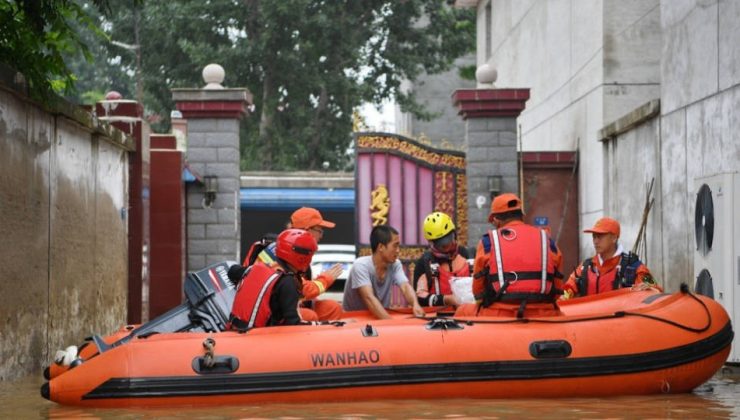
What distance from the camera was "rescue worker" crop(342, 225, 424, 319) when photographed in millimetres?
10562

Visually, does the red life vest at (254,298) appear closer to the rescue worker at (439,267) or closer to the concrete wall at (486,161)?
the rescue worker at (439,267)

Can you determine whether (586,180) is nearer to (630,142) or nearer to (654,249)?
(630,142)

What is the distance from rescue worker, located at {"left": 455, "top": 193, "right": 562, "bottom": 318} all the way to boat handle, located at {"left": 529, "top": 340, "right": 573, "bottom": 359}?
40cm

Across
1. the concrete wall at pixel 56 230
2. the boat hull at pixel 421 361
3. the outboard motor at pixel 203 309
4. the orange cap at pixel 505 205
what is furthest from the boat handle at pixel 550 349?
the concrete wall at pixel 56 230

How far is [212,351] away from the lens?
8711 mm

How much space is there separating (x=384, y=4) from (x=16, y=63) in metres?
25.0

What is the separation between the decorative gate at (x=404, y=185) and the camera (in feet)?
59.2

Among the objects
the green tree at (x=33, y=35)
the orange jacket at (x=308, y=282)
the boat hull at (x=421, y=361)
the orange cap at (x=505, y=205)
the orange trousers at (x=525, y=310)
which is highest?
the green tree at (x=33, y=35)

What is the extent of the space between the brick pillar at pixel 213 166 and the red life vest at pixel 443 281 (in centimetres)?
640

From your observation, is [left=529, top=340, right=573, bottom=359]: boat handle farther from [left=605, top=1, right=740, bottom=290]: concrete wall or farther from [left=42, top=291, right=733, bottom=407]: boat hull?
[left=605, top=1, right=740, bottom=290]: concrete wall

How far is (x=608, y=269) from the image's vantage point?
37.2ft

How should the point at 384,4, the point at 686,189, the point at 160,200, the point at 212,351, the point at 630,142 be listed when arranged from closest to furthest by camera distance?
the point at 212,351, the point at 686,189, the point at 630,142, the point at 160,200, the point at 384,4

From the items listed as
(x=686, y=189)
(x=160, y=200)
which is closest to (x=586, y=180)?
(x=686, y=189)

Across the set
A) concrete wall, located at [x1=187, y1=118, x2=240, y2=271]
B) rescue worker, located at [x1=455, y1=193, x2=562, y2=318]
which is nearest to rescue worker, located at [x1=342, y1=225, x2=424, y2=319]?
rescue worker, located at [x1=455, y1=193, x2=562, y2=318]
